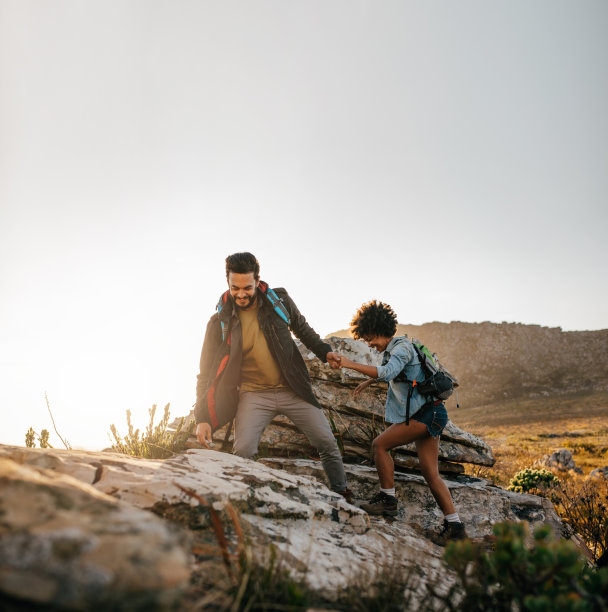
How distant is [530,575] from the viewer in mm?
1544

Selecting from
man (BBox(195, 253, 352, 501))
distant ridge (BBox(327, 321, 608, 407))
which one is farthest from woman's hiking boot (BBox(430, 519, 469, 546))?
distant ridge (BBox(327, 321, 608, 407))

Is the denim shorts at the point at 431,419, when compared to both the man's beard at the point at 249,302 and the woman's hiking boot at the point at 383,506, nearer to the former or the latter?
the woman's hiking boot at the point at 383,506

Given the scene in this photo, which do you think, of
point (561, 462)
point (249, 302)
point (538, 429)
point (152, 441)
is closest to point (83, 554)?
point (249, 302)

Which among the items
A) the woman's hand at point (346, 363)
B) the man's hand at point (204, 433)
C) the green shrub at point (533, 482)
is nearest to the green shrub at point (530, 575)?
the woman's hand at point (346, 363)

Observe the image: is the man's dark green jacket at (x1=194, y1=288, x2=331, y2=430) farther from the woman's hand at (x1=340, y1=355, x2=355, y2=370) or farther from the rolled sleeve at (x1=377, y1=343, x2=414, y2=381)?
the rolled sleeve at (x1=377, y1=343, x2=414, y2=381)

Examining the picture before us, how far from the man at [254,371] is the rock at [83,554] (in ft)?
9.18

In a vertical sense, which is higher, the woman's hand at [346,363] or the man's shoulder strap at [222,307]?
A: the man's shoulder strap at [222,307]

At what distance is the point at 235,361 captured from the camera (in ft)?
13.7

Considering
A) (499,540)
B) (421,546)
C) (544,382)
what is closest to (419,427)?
(421,546)

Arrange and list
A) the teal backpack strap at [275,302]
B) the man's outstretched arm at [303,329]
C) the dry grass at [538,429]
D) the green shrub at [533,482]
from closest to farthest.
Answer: the teal backpack strap at [275,302]
the man's outstretched arm at [303,329]
the green shrub at [533,482]
the dry grass at [538,429]

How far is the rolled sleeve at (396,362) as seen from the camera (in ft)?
12.2

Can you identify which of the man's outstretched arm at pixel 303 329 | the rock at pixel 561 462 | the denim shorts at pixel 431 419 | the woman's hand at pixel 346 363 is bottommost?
the rock at pixel 561 462

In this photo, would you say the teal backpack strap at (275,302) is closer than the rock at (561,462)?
Yes

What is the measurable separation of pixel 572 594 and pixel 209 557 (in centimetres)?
145
